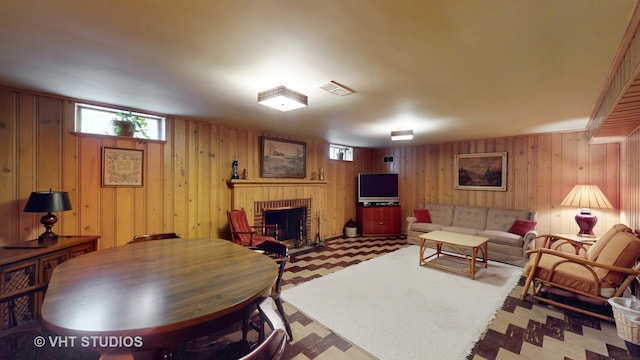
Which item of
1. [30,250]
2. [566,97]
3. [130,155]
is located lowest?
[30,250]

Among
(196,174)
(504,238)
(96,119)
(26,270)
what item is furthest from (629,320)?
(96,119)

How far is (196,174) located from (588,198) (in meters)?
6.03

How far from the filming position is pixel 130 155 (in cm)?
324

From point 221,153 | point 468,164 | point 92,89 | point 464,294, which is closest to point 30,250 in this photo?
point 92,89

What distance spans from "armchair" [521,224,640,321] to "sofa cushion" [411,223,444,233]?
7.12ft

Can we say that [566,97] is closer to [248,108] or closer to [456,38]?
[456,38]

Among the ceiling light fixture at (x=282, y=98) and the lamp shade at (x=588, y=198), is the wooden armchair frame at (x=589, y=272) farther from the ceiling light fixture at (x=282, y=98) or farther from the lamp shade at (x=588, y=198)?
the ceiling light fixture at (x=282, y=98)

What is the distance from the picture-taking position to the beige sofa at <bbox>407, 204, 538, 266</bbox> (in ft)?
13.8

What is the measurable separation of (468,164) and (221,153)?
5.13 metres

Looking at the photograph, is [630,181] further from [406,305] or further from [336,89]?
[336,89]

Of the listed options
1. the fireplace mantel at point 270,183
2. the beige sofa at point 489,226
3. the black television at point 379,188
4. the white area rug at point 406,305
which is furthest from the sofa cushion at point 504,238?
the fireplace mantel at point 270,183

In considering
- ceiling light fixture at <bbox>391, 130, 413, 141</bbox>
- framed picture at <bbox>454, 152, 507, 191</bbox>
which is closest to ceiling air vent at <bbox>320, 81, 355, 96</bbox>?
ceiling light fixture at <bbox>391, 130, 413, 141</bbox>

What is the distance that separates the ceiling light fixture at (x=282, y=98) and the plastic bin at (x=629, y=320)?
3.39 metres

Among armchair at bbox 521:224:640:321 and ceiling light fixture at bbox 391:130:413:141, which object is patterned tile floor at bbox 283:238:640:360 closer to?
armchair at bbox 521:224:640:321
